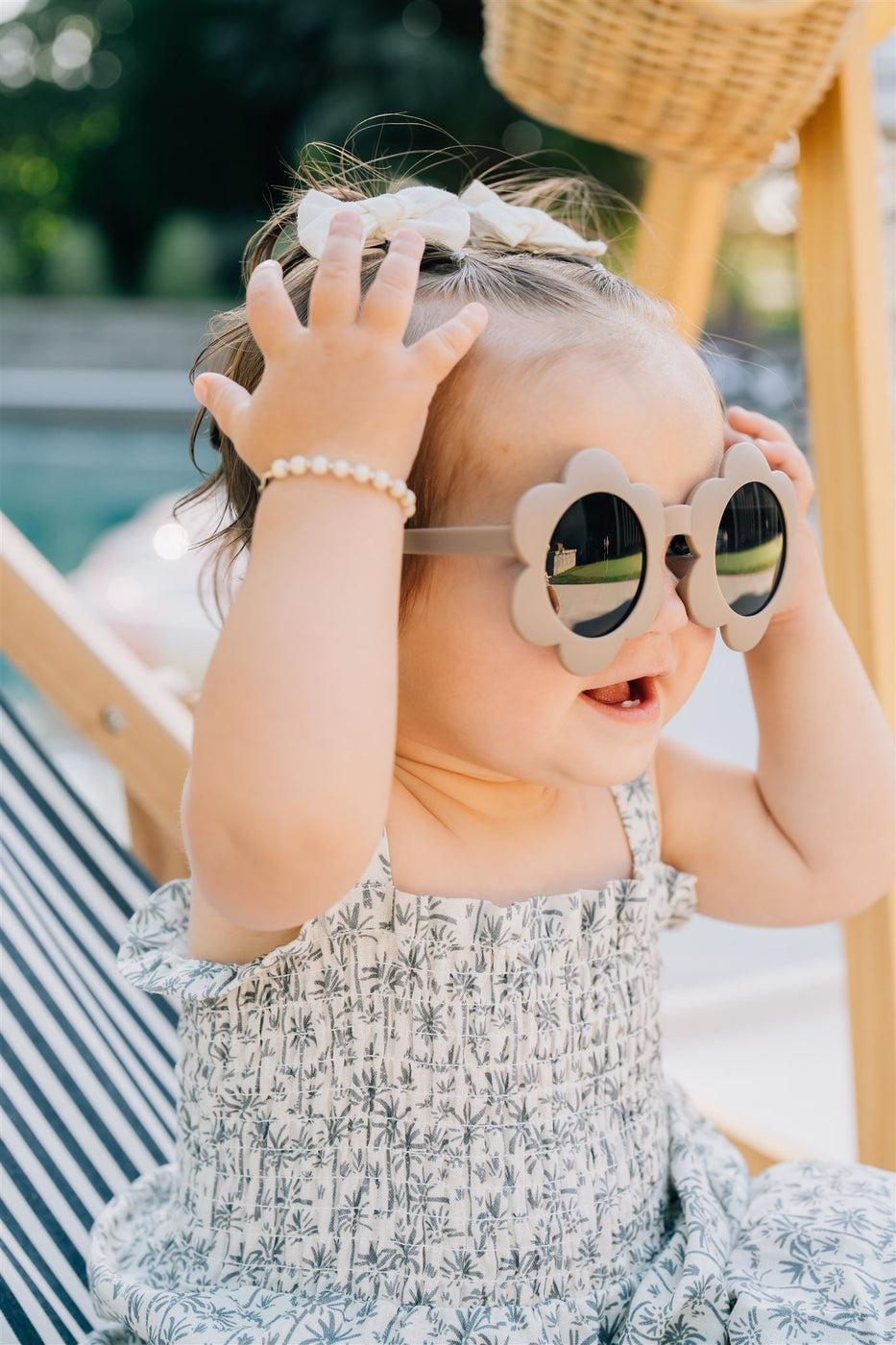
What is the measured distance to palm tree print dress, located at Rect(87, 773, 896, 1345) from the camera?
2.39 ft

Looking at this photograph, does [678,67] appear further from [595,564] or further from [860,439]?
[595,564]

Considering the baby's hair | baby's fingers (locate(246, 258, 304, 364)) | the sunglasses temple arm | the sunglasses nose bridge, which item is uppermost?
baby's fingers (locate(246, 258, 304, 364))

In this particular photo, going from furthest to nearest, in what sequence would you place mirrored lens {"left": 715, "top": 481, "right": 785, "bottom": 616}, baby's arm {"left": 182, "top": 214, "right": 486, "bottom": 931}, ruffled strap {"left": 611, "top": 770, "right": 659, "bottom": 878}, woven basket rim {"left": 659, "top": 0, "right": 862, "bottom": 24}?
woven basket rim {"left": 659, "top": 0, "right": 862, "bottom": 24} < ruffled strap {"left": 611, "top": 770, "right": 659, "bottom": 878} < mirrored lens {"left": 715, "top": 481, "right": 785, "bottom": 616} < baby's arm {"left": 182, "top": 214, "right": 486, "bottom": 931}

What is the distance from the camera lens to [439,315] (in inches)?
28.2

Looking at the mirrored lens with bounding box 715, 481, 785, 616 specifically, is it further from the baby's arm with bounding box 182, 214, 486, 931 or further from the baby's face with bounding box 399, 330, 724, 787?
the baby's arm with bounding box 182, 214, 486, 931

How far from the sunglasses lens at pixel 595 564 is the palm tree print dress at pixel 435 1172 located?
0.20 m

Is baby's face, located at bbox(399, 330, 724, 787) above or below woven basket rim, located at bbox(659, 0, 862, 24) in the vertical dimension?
below

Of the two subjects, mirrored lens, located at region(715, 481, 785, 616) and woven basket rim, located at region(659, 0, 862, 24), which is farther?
woven basket rim, located at region(659, 0, 862, 24)

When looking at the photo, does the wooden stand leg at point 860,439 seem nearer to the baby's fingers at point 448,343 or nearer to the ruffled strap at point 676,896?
the ruffled strap at point 676,896

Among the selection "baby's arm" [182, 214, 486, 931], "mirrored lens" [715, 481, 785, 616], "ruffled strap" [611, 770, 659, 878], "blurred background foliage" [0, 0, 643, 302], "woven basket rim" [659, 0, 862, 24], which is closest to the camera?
"baby's arm" [182, 214, 486, 931]

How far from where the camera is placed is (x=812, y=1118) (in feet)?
5.60

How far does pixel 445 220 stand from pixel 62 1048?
2.59 ft

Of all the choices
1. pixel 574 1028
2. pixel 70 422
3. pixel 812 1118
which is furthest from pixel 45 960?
pixel 70 422

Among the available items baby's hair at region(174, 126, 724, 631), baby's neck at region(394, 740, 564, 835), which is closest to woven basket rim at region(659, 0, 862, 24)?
baby's hair at region(174, 126, 724, 631)
